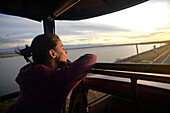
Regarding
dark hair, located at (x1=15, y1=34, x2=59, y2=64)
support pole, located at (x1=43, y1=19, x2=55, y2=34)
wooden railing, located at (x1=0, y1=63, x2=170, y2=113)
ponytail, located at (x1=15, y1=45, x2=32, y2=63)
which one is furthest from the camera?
support pole, located at (x1=43, y1=19, x2=55, y2=34)

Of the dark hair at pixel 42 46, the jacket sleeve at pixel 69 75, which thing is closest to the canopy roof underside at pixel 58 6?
the dark hair at pixel 42 46

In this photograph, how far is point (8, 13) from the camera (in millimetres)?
1928

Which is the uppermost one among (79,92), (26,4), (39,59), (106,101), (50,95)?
(26,4)

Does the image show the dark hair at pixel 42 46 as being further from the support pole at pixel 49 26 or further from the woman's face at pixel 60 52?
the support pole at pixel 49 26

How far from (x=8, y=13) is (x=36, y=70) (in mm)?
1702

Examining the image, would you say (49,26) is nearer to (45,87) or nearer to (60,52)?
(60,52)

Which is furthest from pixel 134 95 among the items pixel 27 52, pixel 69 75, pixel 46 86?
pixel 27 52

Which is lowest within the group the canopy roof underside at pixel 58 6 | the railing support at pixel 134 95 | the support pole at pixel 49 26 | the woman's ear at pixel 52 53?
the railing support at pixel 134 95

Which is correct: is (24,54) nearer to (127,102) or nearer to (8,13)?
(8,13)

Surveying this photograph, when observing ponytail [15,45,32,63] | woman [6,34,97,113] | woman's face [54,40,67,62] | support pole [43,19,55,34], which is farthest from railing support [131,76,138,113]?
support pole [43,19,55,34]

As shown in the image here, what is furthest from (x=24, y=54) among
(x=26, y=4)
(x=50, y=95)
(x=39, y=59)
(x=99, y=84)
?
(x=26, y=4)

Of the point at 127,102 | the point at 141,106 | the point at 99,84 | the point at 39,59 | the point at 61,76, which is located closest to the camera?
the point at 61,76

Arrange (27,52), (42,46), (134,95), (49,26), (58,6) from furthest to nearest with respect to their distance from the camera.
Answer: (49,26), (58,6), (27,52), (42,46), (134,95)

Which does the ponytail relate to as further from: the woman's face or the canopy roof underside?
the canopy roof underside
